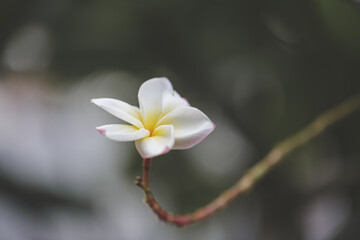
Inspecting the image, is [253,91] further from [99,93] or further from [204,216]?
[204,216]

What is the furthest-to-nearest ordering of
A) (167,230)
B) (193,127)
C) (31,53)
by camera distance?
1. (167,230)
2. (31,53)
3. (193,127)

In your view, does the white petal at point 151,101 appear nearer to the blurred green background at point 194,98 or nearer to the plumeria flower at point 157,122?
the plumeria flower at point 157,122

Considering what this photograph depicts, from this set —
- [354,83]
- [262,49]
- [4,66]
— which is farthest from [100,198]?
[354,83]

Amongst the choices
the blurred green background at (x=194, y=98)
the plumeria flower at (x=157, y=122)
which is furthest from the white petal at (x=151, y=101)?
the blurred green background at (x=194, y=98)

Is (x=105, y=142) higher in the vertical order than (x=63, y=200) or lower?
higher

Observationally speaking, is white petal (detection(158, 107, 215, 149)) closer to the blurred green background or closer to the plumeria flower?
the plumeria flower

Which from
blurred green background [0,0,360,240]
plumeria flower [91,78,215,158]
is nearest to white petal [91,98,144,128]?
plumeria flower [91,78,215,158]

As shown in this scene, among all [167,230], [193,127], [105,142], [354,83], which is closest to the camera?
[193,127]
